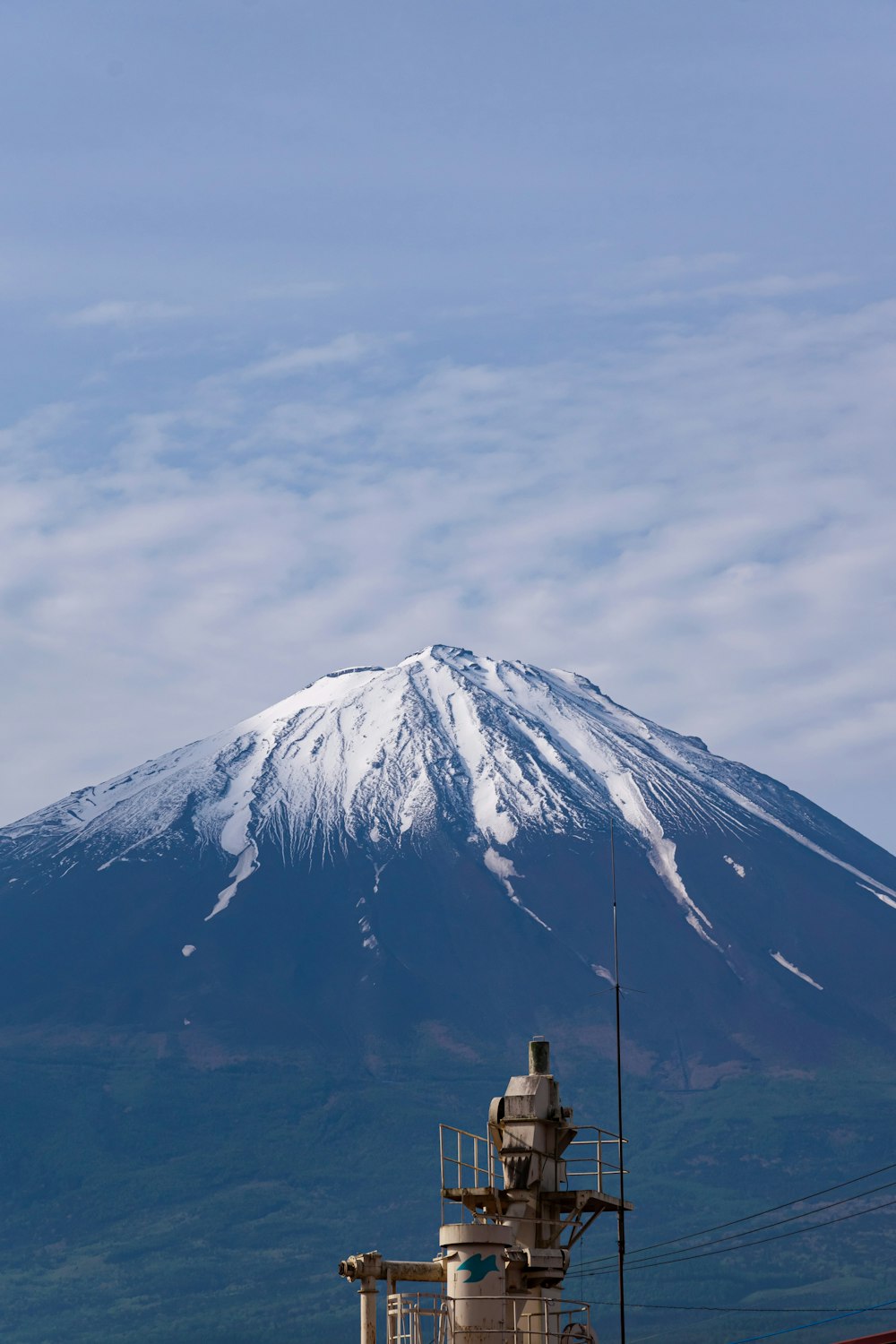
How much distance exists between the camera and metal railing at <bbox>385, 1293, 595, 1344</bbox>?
73.6ft

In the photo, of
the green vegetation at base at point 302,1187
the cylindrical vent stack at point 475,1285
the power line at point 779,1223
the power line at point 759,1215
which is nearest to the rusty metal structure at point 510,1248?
the cylindrical vent stack at point 475,1285

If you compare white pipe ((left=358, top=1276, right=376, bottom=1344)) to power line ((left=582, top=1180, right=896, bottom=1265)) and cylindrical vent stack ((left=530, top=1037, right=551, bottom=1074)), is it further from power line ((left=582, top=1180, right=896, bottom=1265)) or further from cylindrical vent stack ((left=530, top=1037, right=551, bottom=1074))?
power line ((left=582, top=1180, right=896, bottom=1265))

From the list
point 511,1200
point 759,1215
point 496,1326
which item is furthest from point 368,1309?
point 759,1215

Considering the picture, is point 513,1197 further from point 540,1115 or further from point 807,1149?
point 807,1149

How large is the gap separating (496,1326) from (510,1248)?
108cm

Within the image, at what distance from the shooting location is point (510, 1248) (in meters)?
23.4

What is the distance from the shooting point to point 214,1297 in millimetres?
169500

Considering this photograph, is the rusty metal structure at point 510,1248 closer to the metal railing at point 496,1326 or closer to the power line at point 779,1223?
the metal railing at point 496,1326

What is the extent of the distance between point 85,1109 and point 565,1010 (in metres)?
47.1

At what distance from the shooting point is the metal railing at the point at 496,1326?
883 inches

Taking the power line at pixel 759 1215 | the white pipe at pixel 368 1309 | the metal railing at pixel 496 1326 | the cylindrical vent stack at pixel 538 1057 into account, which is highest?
the power line at pixel 759 1215

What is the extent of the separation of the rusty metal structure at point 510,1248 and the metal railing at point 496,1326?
0.01 meters

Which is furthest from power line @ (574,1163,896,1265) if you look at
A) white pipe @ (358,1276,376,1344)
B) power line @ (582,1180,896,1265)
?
white pipe @ (358,1276,376,1344)

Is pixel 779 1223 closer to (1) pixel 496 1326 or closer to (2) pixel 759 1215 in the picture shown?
(2) pixel 759 1215
